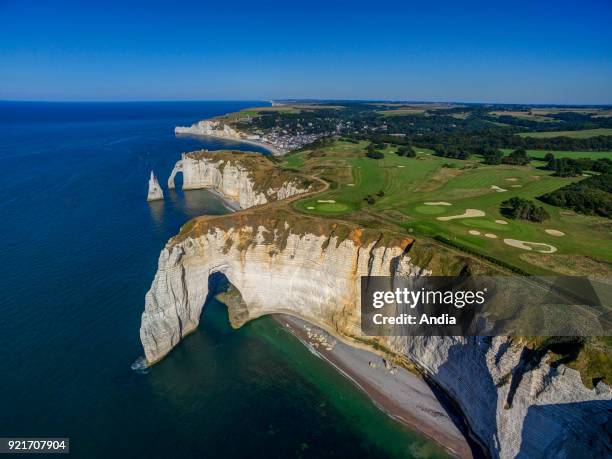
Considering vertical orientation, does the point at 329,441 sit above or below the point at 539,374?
below

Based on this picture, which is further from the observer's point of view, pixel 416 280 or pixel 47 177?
pixel 47 177

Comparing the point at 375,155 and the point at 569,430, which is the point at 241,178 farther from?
the point at 569,430

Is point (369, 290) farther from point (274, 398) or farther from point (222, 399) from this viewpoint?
point (222, 399)

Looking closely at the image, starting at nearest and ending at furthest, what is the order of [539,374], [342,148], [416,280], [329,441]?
1. [539,374]
2. [329,441]
3. [416,280]
4. [342,148]

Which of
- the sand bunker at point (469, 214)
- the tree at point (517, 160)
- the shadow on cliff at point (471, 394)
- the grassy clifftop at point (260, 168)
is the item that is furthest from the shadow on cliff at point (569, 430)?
the tree at point (517, 160)

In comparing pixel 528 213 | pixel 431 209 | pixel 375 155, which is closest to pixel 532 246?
pixel 528 213

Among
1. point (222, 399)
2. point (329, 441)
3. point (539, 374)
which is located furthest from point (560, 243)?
point (222, 399)
